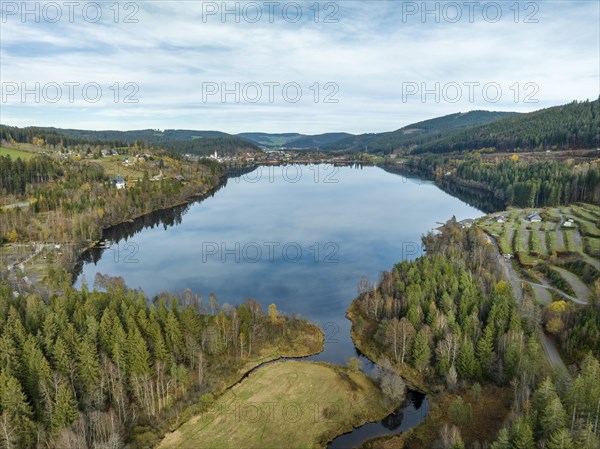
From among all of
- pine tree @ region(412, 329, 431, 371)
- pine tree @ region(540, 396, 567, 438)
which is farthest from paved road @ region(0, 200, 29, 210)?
pine tree @ region(540, 396, 567, 438)

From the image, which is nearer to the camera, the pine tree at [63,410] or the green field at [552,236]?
the pine tree at [63,410]

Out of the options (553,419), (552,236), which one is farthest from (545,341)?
(552,236)

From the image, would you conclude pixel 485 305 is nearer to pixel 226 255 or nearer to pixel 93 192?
pixel 226 255

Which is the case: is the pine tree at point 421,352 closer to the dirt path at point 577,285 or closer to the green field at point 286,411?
the green field at point 286,411

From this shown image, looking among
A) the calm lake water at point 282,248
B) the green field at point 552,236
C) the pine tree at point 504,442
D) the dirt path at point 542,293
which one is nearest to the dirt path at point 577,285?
the green field at point 552,236

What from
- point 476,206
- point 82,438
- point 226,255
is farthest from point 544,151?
point 82,438

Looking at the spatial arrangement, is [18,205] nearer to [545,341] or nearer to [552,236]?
[545,341]

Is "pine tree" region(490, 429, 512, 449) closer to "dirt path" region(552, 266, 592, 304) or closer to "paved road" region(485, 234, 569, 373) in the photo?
"paved road" region(485, 234, 569, 373)

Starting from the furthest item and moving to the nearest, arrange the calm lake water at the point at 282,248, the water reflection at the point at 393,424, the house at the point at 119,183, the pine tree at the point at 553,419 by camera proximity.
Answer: the house at the point at 119,183
the calm lake water at the point at 282,248
the water reflection at the point at 393,424
the pine tree at the point at 553,419

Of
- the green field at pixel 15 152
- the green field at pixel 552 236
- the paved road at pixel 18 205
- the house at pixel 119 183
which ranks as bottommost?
the green field at pixel 552 236
